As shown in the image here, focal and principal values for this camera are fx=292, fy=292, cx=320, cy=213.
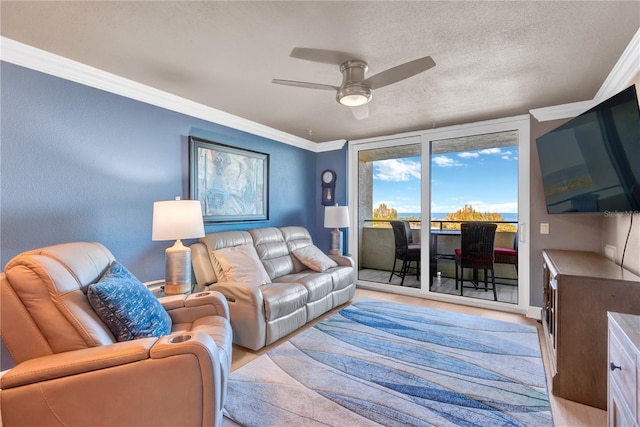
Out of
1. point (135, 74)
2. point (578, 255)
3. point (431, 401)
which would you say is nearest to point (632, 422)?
point (431, 401)

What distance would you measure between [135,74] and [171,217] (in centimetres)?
122

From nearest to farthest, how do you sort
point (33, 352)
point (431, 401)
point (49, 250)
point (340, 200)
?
1. point (33, 352)
2. point (49, 250)
3. point (431, 401)
4. point (340, 200)

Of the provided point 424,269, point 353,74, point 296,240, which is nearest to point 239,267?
point 296,240

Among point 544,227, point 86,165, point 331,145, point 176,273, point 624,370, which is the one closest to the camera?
point 624,370

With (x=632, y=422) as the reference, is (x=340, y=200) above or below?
above

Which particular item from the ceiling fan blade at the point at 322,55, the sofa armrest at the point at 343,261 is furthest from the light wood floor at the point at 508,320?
the ceiling fan blade at the point at 322,55

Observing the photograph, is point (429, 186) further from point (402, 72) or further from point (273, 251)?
point (402, 72)

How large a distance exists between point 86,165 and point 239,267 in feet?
5.00

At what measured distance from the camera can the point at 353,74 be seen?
2.18m

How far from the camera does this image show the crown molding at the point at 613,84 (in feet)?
6.52

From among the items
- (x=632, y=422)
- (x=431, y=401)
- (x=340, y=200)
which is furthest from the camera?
(x=340, y=200)

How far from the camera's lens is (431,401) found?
1909 mm

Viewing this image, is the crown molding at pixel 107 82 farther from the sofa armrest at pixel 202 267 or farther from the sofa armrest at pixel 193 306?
the sofa armrest at pixel 193 306

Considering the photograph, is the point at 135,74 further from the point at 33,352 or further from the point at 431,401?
the point at 431,401
